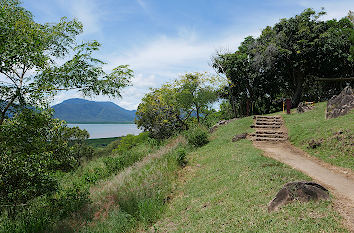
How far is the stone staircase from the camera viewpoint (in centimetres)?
1344

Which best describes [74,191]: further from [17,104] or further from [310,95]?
[310,95]

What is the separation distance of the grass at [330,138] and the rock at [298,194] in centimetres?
396

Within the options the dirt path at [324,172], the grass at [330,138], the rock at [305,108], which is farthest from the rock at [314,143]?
the rock at [305,108]

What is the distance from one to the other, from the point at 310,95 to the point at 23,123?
29.7 meters

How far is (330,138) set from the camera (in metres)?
10.3

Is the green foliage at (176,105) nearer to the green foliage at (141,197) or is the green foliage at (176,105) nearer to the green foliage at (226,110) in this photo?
the green foliage at (226,110)

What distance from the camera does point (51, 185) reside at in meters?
7.07

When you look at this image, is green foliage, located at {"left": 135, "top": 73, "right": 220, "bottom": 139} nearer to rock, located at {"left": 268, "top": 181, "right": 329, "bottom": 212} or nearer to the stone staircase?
the stone staircase

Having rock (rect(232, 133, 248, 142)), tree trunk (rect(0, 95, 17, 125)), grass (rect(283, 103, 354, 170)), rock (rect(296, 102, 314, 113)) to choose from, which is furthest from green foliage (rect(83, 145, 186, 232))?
rock (rect(296, 102, 314, 113))

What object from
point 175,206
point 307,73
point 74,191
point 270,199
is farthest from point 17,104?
point 307,73

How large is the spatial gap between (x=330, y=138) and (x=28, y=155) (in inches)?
474

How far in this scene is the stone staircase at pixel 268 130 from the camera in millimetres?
13438

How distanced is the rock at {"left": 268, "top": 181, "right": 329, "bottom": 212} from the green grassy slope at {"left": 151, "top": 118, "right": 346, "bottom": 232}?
17 cm

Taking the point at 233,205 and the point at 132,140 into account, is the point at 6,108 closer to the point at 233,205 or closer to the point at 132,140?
the point at 233,205
